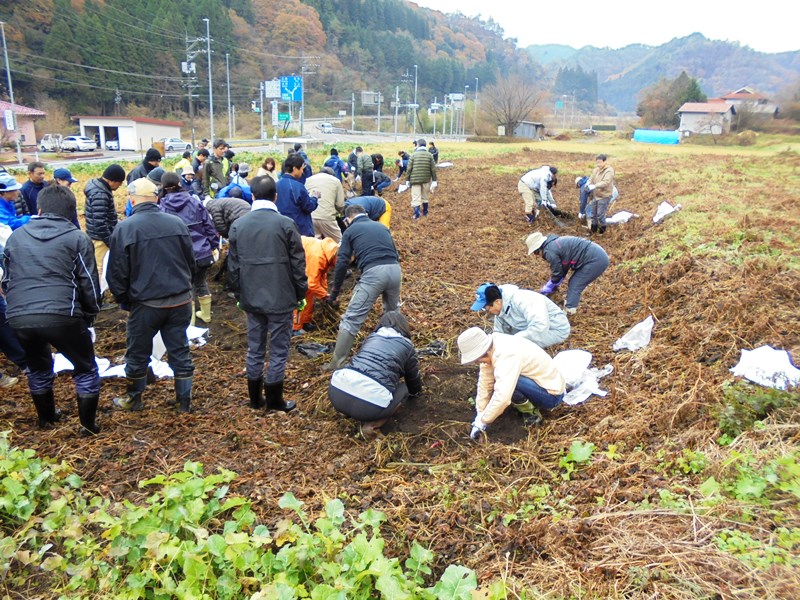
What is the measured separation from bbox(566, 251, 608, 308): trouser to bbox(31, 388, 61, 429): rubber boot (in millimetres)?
5285

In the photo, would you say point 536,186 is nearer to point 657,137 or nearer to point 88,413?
point 88,413

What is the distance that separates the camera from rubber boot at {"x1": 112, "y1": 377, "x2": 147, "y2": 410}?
14.3 feet

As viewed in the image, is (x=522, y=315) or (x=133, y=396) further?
Result: (x=522, y=315)

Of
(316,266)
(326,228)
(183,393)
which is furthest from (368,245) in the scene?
(326,228)

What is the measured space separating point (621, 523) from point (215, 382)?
3712 millimetres

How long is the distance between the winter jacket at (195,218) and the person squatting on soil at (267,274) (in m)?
1.62

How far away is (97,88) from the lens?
175ft

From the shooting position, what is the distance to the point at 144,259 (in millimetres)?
4031

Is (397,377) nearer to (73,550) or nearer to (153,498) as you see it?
(153,498)

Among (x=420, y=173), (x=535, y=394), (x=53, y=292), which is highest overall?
(x=420, y=173)

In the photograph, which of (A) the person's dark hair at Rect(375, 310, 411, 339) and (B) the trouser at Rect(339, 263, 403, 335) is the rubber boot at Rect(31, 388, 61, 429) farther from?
(A) the person's dark hair at Rect(375, 310, 411, 339)

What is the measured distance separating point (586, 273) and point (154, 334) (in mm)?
4633

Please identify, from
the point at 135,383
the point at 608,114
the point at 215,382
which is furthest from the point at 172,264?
the point at 608,114

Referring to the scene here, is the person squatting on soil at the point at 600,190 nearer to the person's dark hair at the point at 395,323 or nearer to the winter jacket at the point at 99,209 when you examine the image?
the person's dark hair at the point at 395,323
